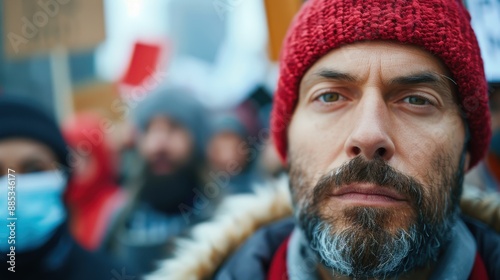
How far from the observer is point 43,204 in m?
1.91

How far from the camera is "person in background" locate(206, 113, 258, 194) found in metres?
2.93

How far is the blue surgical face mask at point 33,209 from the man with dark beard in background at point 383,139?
0.81 m

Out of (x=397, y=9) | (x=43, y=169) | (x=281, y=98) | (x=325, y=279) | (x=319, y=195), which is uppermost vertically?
(x=397, y=9)

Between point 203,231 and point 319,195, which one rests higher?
point 319,195

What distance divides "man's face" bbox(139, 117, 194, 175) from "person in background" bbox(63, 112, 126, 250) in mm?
263

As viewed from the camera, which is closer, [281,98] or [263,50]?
[281,98]

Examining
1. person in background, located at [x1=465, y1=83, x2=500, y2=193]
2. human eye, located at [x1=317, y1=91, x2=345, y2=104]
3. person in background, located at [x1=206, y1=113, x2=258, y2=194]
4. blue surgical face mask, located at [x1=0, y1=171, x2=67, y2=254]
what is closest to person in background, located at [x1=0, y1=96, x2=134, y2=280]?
blue surgical face mask, located at [x1=0, y1=171, x2=67, y2=254]

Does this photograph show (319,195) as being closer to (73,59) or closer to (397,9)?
(397,9)

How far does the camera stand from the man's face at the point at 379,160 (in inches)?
44.9

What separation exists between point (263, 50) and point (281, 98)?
137 cm

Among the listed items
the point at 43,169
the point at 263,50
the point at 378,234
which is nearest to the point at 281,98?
the point at 378,234

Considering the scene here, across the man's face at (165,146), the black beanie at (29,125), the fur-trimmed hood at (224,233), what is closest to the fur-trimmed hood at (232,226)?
the fur-trimmed hood at (224,233)

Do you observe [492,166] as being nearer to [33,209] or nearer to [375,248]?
[375,248]

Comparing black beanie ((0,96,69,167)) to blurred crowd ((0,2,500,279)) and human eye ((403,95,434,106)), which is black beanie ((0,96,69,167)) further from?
human eye ((403,95,434,106))
